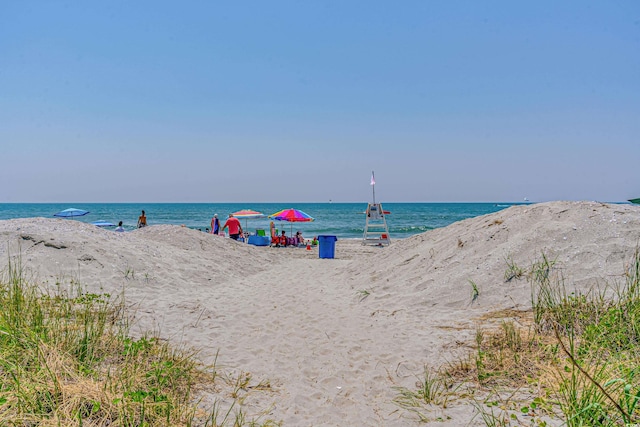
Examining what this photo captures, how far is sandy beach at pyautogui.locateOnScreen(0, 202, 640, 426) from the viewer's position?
14.5 feet

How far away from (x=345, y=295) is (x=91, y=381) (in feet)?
19.5

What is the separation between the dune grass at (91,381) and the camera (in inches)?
122

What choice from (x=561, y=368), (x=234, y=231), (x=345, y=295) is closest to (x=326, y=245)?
(x=234, y=231)

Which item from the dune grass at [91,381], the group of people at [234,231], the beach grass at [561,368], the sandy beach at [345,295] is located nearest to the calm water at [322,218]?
the group of people at [234,231]

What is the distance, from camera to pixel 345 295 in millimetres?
8922

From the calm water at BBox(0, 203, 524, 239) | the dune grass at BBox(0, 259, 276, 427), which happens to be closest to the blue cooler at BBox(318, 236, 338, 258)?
the dune grass at BBox(0, 259, 276, 427)

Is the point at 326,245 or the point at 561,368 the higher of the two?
the point at 561,368

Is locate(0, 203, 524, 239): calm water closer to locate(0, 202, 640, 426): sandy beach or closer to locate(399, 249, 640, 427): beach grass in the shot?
locate(0, 202, 640, 426): sandy beach

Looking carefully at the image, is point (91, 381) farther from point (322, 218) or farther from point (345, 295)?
point (322, 218)

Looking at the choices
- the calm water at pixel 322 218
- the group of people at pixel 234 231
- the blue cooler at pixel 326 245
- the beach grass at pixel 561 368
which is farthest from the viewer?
the calm water at pixel 322 218

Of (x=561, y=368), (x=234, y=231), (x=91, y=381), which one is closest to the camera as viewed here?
(x=91, y=381)

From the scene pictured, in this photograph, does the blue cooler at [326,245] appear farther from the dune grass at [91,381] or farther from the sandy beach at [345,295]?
the dune grass at [91,381]

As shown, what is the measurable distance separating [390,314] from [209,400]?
3902 millimetres

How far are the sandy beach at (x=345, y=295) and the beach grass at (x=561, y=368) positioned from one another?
33 centimetres
